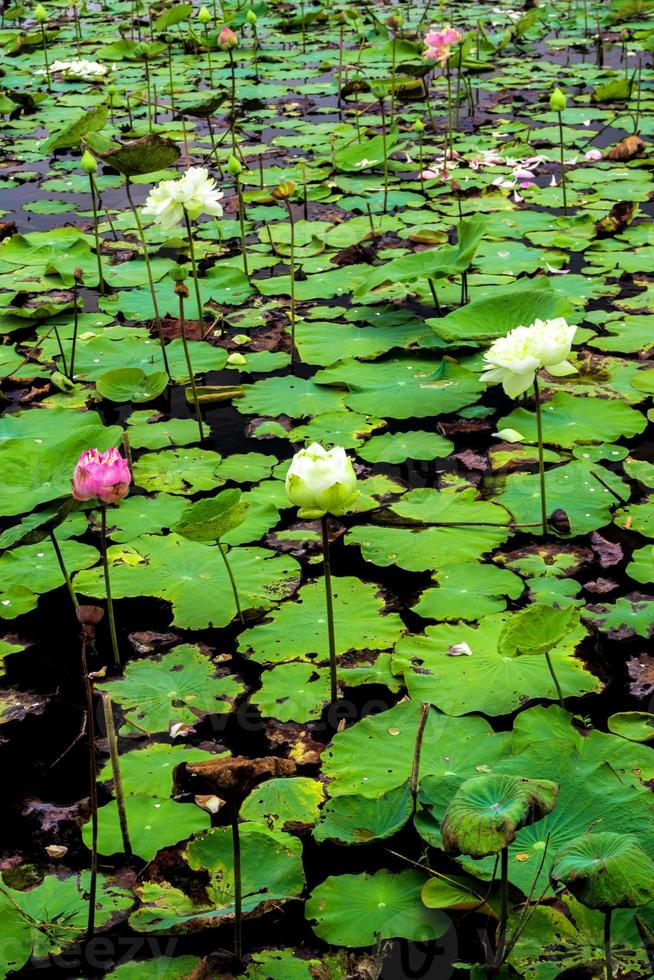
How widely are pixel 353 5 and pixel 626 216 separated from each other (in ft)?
20.8

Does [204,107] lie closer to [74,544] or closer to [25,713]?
[74,544]

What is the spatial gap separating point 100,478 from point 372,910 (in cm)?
93

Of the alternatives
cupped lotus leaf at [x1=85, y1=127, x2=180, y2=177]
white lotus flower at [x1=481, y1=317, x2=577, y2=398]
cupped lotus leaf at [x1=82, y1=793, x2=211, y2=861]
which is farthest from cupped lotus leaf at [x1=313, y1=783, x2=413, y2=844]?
cupped lotus leaf at [x1=85, y1=127, x2=180, y2=177]

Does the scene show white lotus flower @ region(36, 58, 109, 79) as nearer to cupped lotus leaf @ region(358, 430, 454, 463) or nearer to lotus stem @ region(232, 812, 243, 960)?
cupped lotus leaf @ region(358, 430, 454, 463)

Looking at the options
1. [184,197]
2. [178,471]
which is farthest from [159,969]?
[184,197]

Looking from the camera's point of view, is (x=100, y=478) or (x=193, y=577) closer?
(x=100, y=478)

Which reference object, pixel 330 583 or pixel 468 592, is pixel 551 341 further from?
pixel 330 583

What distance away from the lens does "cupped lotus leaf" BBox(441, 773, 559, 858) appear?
1238 mm

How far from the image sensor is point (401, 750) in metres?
1.85

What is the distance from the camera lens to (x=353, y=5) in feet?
31.3

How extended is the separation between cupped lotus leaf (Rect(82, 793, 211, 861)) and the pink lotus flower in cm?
57

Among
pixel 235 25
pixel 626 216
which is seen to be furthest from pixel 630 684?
pixel 235 25

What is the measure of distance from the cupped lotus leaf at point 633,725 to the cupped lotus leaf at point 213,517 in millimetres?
807

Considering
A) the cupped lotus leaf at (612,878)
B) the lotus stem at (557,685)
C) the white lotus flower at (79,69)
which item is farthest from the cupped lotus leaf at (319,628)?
the white lotus flower at (79,69)
